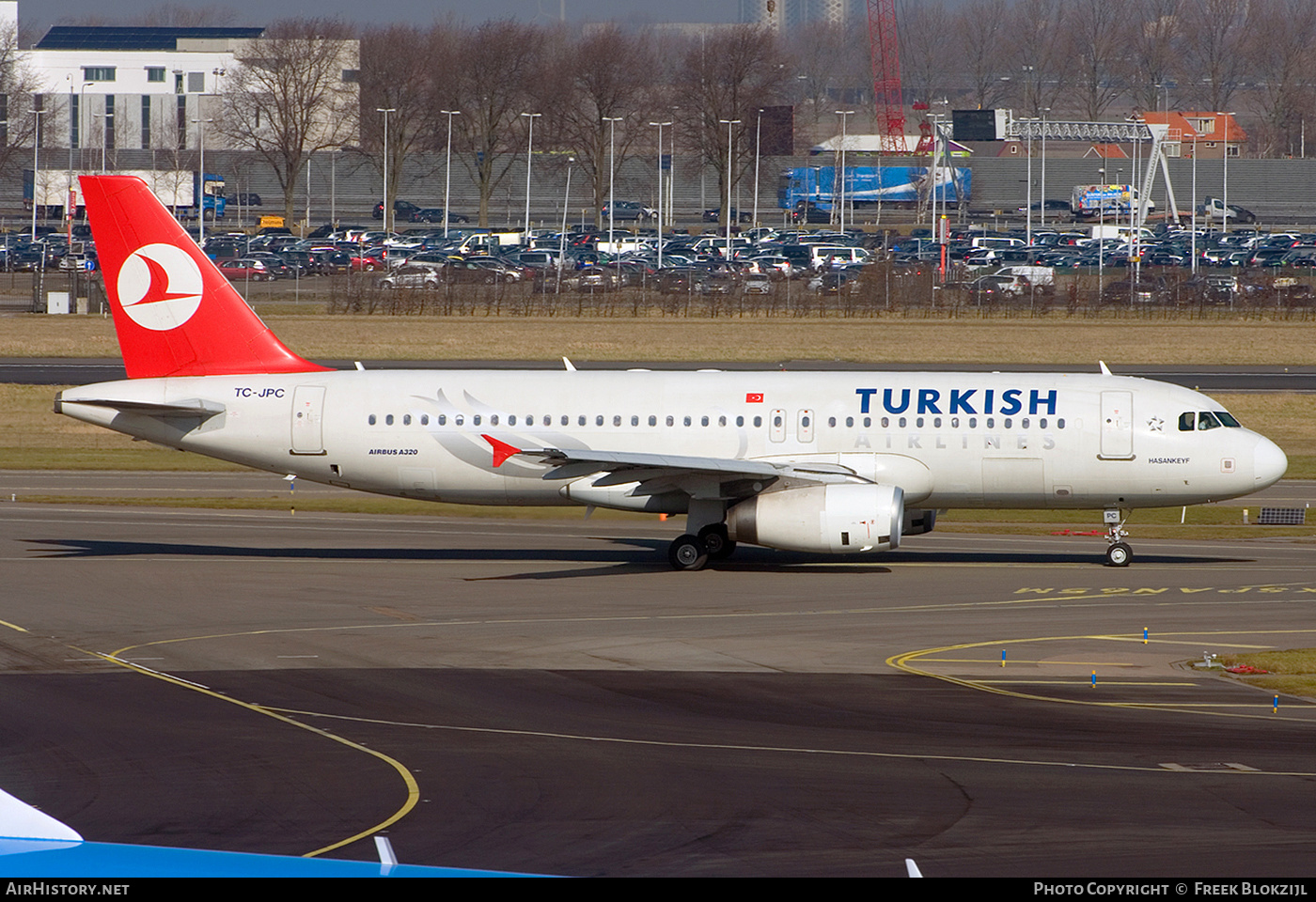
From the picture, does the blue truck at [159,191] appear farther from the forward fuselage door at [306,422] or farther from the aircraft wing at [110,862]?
the aircraft wing at [110,862]

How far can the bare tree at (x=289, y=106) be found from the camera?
570 ft

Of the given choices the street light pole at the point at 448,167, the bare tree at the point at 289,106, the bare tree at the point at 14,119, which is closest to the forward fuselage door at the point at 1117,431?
the street light pole at the point at 448,167

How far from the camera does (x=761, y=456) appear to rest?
119 ft

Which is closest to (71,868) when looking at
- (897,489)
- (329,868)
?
(329,868)

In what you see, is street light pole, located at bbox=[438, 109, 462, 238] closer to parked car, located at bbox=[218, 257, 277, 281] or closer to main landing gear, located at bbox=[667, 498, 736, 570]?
parked car, located at bbox=[218, 257, 277, 281]

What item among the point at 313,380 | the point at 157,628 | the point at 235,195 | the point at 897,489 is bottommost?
the point at 157,628

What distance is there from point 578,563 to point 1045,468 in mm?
11303

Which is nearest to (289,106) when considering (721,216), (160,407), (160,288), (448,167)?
(448,167)

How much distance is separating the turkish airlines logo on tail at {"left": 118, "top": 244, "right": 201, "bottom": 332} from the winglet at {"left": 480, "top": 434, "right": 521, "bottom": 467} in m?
8.35

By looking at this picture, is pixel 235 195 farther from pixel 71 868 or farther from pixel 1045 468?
pixel 71 868

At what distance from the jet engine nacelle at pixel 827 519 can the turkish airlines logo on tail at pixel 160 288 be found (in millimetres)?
14456

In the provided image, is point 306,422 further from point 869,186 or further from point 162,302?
point 869,186

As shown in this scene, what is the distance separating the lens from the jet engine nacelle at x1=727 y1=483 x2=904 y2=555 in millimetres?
33375

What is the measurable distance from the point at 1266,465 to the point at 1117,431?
345 cm
